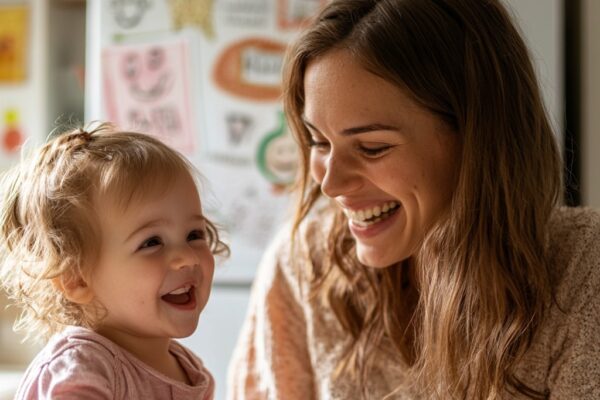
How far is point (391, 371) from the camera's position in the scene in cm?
133

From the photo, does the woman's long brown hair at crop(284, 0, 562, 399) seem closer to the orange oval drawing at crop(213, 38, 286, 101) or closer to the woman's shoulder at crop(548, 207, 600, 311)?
the woman's shoulder at crop(548, 207, 600, 311)

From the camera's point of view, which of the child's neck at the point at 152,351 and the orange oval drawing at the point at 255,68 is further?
the orange oval drawing at the point at 255,68

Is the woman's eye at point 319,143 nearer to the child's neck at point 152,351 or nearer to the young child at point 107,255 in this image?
the young child at point 107,255

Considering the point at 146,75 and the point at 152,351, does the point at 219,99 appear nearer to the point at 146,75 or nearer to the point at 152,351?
the point at 146,75

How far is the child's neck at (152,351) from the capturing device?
1.08m

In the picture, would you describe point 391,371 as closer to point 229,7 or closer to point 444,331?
point 444,331

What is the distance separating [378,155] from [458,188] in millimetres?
131

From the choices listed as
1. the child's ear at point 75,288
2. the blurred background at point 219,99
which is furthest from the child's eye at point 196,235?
the blurred background at point 219,99

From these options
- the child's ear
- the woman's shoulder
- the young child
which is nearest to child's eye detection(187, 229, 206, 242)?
the young child

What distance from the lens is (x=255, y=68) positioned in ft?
8.15

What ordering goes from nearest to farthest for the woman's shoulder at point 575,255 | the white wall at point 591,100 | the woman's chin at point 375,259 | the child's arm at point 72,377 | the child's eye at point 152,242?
the child's arm at point 72,377, the child's eye at point 152,242, the woman's shoulder at point 575,255, the woman's chin at point 375,259, the white wall at point 591,100

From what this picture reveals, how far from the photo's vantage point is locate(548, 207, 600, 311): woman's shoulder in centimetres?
116

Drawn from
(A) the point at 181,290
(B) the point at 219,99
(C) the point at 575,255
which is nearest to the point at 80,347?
(A) the point at 181,290

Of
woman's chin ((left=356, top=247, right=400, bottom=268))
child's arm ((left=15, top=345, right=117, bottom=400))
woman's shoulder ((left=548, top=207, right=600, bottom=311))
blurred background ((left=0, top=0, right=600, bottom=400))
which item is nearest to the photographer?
child's arm ((left=15, top=345, right=117, bottom=400))
